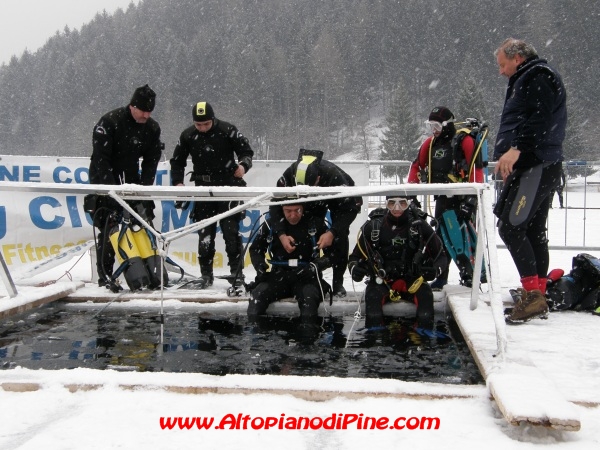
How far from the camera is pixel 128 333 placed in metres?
4.80

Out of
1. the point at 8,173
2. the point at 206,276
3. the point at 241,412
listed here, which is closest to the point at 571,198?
the point at 206,276

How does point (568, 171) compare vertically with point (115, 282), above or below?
above

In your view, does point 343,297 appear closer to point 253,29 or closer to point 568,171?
point 568,171

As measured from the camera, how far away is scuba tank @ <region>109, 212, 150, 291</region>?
19.3 feet

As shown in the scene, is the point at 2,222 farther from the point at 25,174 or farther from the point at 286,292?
the point at 286,292

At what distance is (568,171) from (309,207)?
7.87 metres

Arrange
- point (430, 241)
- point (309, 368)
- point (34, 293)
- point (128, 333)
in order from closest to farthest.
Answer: point (309, 368) → point (128, 333) → point (430, 241) → point (34, 293)

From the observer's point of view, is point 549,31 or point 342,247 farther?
point 549,31

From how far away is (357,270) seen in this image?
5133mm

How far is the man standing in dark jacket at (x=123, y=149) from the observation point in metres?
6.09

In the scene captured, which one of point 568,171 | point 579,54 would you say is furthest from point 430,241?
point 579,54

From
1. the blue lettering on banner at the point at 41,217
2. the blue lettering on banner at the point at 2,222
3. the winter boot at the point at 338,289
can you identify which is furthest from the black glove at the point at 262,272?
the blue lettering on banner at the point at 2,222

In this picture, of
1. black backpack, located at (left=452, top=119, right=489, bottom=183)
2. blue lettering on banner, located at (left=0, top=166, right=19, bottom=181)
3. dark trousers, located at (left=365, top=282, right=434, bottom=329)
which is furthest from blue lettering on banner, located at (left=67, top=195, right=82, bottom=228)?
black backpack, located at (left=452, top=119, right=489, bottom=183)

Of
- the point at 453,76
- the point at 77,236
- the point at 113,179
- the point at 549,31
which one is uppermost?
the point at 549,31
